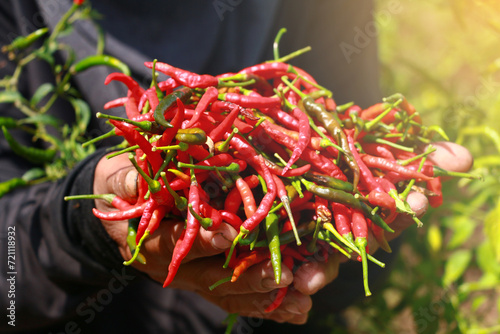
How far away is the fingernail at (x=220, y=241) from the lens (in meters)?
1.08

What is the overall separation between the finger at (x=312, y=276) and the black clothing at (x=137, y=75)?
768 millimetres

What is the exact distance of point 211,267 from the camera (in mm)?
1299

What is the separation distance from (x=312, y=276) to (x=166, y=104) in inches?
27.1

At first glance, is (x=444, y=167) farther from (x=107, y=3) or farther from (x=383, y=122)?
(x=107, y=3)

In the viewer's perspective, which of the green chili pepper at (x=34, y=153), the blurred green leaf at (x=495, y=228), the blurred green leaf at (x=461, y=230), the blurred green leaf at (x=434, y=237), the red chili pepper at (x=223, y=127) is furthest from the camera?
the blurred green leaf at (x=434, y=237)

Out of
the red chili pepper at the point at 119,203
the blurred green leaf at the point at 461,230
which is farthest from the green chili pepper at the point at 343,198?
the blurred green leaf at the point at 461,230

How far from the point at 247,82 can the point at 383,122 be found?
0.51 meters

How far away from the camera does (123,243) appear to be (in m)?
1.42

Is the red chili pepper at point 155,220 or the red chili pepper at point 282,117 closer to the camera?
the red chili pepper at point 155,220

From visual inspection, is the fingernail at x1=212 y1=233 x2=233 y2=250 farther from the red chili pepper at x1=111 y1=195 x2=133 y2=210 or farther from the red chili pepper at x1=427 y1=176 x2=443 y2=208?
the red chili pepper at x1=427 y1=176 x2=443 y2=208

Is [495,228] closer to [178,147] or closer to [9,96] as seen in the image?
[178,147]

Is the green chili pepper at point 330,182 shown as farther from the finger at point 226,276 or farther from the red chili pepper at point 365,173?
the finger at point 226,276

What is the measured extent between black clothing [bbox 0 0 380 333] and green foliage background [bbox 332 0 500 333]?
1.52 feet

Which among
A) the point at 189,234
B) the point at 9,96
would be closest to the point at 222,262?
the point at 189,234
